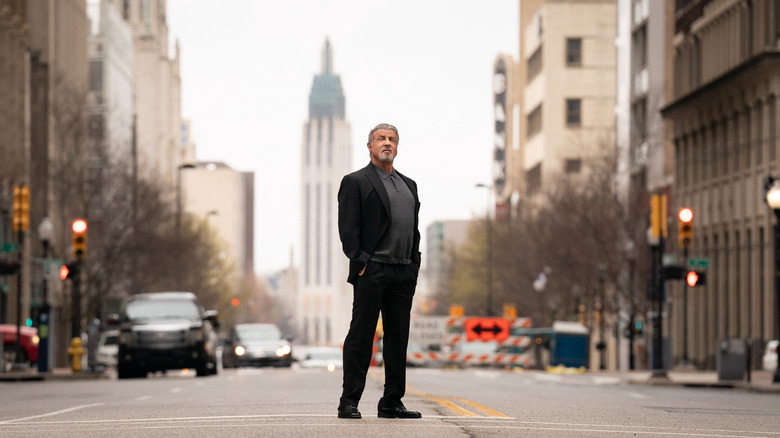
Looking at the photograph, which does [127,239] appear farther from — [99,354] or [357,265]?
[357,265]

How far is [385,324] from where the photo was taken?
12.3m

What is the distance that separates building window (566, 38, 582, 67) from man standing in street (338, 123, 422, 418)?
319 feet

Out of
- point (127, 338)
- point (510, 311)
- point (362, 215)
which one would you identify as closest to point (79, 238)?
point (127, 338)

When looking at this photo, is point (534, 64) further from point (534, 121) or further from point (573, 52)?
point (573, 52)

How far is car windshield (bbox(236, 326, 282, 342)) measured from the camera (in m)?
47.7

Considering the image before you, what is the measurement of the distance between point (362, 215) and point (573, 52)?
97916 mm

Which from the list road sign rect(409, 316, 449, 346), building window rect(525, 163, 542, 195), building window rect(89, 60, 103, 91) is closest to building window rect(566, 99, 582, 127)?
building window rect(525, 163, 542, 195)

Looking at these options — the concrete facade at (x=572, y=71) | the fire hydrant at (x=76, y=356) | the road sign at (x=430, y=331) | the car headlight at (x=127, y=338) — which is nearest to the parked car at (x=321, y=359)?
the road sign at (x=430, y=331)

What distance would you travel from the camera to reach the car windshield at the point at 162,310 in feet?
112

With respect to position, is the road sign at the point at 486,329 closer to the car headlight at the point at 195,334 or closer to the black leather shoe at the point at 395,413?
the car headlight at the point at 195,334

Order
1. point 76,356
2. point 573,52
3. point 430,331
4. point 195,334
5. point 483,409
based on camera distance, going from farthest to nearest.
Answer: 1. point 573,52
2. point 430,331
3. point 76,356
4. point 195,334
5. point 483,409

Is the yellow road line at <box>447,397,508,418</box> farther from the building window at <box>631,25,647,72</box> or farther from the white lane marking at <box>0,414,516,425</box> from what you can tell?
the building window at <box>631,25,647,72</box>

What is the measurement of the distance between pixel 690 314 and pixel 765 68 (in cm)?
1411

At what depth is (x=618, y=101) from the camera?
265 ft
